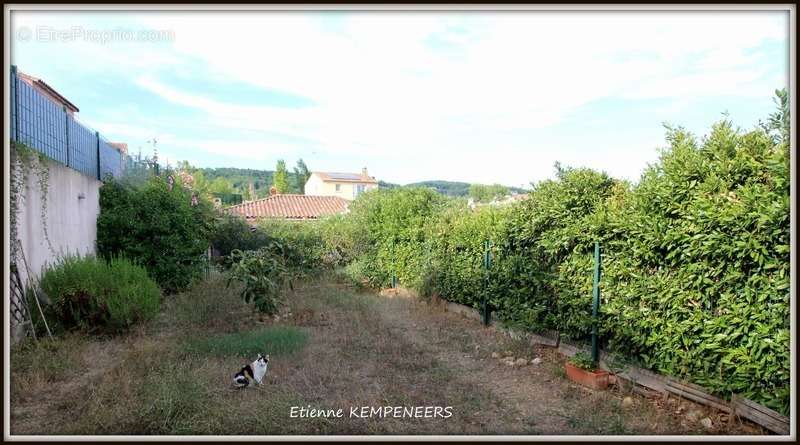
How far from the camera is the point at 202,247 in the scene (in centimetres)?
1068

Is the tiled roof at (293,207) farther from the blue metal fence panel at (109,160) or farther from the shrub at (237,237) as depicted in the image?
the blue metal fence panel at (109,160)

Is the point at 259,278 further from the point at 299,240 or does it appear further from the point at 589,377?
the point at 299,240

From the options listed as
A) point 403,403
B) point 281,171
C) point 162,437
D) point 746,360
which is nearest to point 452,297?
point 403,403

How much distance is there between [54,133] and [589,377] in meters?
8.34

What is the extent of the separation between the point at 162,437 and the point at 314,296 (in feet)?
25.5

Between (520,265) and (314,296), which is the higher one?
(520,265)

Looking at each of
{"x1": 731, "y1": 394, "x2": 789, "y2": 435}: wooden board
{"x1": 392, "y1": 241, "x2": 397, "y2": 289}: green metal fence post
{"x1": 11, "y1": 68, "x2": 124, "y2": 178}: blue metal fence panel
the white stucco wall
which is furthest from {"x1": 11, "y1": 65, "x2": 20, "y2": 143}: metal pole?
{"x1": 392, "y1": 241, "x2": 397, "y2": 289}: green metal fence post

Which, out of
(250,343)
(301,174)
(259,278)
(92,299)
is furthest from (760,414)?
(301,174)

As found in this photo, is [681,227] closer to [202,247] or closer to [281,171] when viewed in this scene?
[202,247]

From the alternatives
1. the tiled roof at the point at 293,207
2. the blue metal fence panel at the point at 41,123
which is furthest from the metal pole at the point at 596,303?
the tiled roof at the point at 293,207

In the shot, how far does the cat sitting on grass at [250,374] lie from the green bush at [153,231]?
596 cm

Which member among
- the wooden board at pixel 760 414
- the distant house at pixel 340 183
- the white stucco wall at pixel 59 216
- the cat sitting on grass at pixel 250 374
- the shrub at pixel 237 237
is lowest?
the cat sitting on grass at pixel 250 374

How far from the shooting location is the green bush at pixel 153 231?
32.2 feet

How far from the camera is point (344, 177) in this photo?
5584 cm
